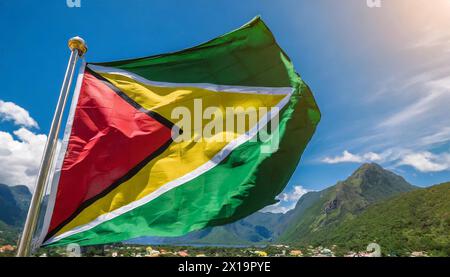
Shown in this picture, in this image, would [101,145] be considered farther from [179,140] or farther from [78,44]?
[78,44]

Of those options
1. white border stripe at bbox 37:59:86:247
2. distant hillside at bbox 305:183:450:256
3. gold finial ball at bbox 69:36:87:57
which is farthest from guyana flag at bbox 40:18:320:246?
distant hillside at bbox 305:183:450:256

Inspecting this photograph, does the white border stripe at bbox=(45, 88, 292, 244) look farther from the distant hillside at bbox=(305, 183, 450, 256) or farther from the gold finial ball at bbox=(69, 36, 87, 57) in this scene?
the distant hillside at bbox=(305, 183, 450, 256)

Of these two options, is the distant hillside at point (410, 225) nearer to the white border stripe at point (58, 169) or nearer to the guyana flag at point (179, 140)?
the guyana flag at point (179, 140)

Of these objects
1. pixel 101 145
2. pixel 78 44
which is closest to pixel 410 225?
pixel 101 145

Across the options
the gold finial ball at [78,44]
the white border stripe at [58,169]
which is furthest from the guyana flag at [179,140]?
the gold finial ball at [78,44]
